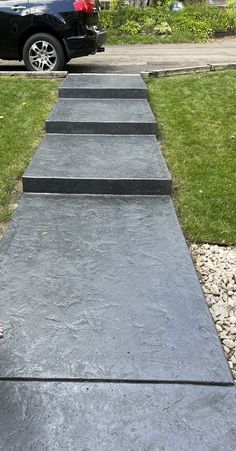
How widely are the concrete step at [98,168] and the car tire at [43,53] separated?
10.4 feet

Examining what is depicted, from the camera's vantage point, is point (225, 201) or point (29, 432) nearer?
point (29, 432)

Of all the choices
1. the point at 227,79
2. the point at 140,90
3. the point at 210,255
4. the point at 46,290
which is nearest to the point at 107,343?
the point at 46,290

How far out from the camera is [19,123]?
20.2 feet

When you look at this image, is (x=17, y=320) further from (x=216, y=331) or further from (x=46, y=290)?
(x=216, y=331)

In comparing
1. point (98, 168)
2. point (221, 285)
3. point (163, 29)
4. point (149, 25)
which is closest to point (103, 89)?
point (98, 168)

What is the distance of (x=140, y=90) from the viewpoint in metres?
7.14

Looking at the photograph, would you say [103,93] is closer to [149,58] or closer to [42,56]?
[42,56]

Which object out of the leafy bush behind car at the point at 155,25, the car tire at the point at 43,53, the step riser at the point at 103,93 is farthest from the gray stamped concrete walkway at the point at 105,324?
the leafy bush behind car at the point at 155,25

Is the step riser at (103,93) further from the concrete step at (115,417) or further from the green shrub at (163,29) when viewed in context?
the green shrub at (163,29)

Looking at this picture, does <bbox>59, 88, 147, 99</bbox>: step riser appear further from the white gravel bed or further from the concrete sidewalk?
the white gravel bed

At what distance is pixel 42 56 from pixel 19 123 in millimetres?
2547

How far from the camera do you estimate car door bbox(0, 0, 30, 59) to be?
7.80 metres

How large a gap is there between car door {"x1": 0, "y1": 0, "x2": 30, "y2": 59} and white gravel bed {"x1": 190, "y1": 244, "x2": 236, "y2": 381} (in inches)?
229

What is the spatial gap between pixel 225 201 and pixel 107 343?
7.19ft
